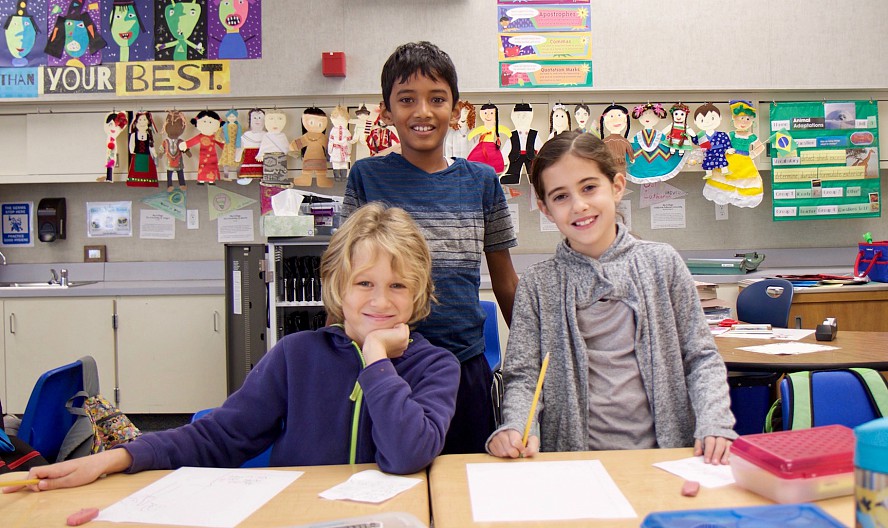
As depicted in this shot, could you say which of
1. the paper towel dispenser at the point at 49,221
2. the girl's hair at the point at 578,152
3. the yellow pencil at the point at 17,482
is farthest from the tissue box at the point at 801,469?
the paper towel dispenser at the point at 49,221

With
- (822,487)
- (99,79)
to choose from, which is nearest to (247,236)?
(99,79)

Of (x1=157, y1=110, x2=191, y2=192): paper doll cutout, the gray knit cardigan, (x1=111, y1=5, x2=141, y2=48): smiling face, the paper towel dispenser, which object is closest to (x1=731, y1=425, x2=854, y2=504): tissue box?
the gray knit cardigan

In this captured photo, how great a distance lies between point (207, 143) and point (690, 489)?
3631 mm

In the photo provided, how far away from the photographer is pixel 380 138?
3.85 m

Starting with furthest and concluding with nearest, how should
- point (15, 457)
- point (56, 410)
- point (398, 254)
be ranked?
point (56, 410) → point (15, 457) → point (398, 254)

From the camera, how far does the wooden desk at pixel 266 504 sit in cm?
84

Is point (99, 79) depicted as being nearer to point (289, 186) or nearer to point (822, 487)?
point (289, 186)

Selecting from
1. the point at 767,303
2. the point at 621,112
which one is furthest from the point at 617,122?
the point at 767,303

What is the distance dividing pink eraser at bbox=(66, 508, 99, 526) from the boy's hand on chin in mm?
432

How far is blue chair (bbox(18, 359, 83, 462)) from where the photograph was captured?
71.9 inches

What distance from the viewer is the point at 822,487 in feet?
2.69

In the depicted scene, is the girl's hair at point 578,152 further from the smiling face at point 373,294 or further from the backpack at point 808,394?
the backpack at point 808,394

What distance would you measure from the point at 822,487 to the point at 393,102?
1.18 metres

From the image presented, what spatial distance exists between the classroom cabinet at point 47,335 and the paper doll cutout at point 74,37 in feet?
4.63
